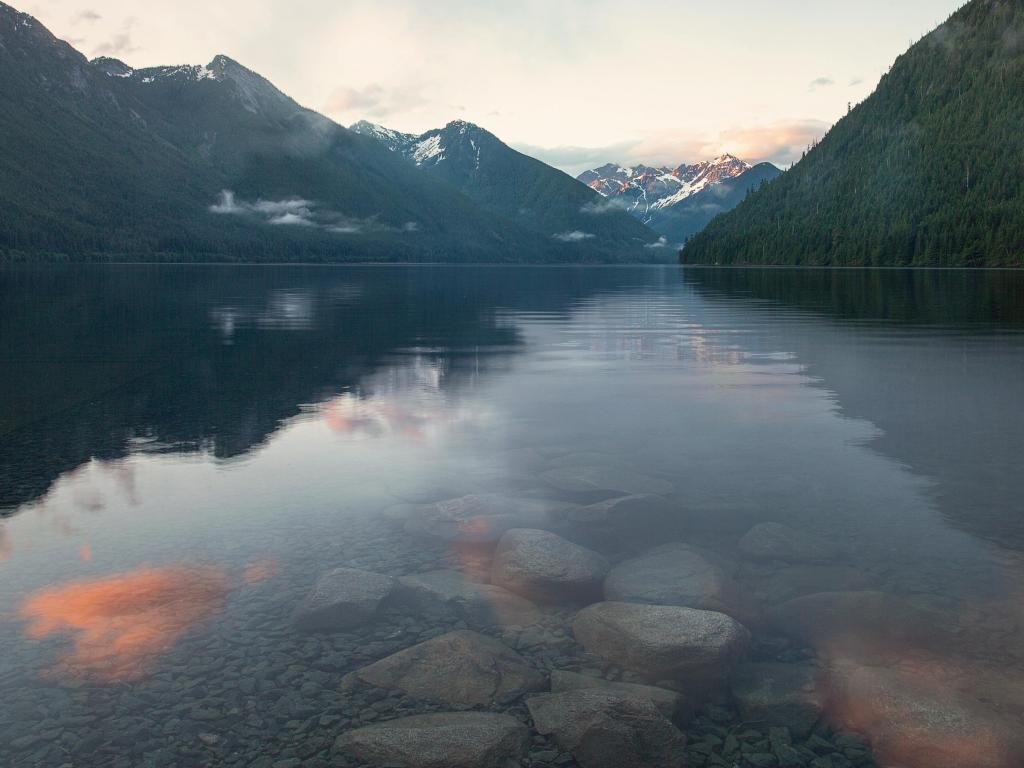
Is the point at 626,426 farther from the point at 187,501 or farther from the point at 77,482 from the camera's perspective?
the point at 77,482

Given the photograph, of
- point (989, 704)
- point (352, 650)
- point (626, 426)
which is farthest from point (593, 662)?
point (626, 426)

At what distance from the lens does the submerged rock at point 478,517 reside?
15930mm

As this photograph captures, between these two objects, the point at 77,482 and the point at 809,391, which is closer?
the point at 77,482

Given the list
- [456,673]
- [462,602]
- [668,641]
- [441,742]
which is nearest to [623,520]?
[462,602]

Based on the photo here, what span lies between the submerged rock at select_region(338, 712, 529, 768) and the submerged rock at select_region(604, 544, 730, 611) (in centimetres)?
413

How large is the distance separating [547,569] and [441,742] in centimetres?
487

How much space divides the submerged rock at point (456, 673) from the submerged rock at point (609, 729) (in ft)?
2.04

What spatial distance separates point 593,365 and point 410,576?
27.3 metres

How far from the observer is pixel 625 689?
10.2 meters

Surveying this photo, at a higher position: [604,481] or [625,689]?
[604,481]

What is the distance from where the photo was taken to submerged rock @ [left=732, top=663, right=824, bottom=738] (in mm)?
9930

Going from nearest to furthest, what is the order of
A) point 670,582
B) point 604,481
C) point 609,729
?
point 609,729 → point 670,582 → point 604,481

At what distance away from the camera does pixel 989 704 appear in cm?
994

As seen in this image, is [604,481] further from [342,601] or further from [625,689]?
[625,689]
